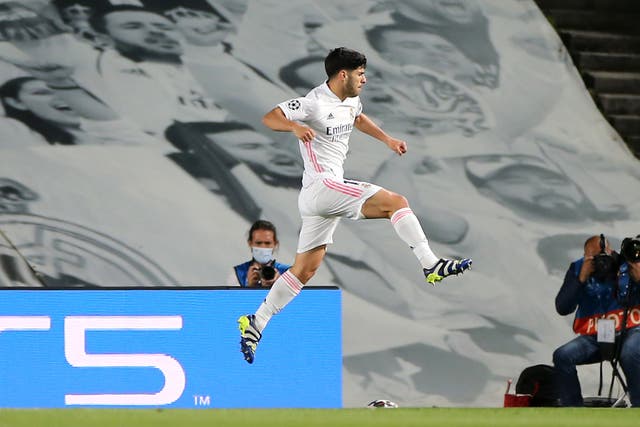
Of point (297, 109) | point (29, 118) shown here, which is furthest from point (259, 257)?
point (29, 118)

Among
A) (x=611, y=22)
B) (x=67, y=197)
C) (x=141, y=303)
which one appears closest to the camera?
(x=141, y=303)

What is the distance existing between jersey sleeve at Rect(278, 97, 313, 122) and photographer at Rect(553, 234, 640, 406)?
2.41 metres

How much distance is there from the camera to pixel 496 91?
1179 cm

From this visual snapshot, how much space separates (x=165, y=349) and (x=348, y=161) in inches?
154

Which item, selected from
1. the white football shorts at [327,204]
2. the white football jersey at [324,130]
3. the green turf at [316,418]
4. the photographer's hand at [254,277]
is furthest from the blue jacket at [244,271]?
the green turf at [316,418]

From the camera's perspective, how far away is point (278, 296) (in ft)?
24.4

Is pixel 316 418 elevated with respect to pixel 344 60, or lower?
lower

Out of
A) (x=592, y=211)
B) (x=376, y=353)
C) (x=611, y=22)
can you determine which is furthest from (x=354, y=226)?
(x=611, y=22)

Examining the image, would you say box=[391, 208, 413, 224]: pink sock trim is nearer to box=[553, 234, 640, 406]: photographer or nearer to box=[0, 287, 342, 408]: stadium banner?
box=[0, 287, 342, 408]: stadium banner

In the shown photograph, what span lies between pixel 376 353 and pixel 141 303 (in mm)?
3662

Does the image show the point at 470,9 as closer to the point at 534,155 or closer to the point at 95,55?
the point at 534,155

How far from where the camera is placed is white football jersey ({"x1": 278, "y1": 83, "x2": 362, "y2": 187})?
728 centimetres

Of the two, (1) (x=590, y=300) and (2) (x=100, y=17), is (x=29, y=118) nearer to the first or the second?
(2) (x=100, y=17)

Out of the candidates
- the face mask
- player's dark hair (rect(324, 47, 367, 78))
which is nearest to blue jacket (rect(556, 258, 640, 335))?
the face mask
